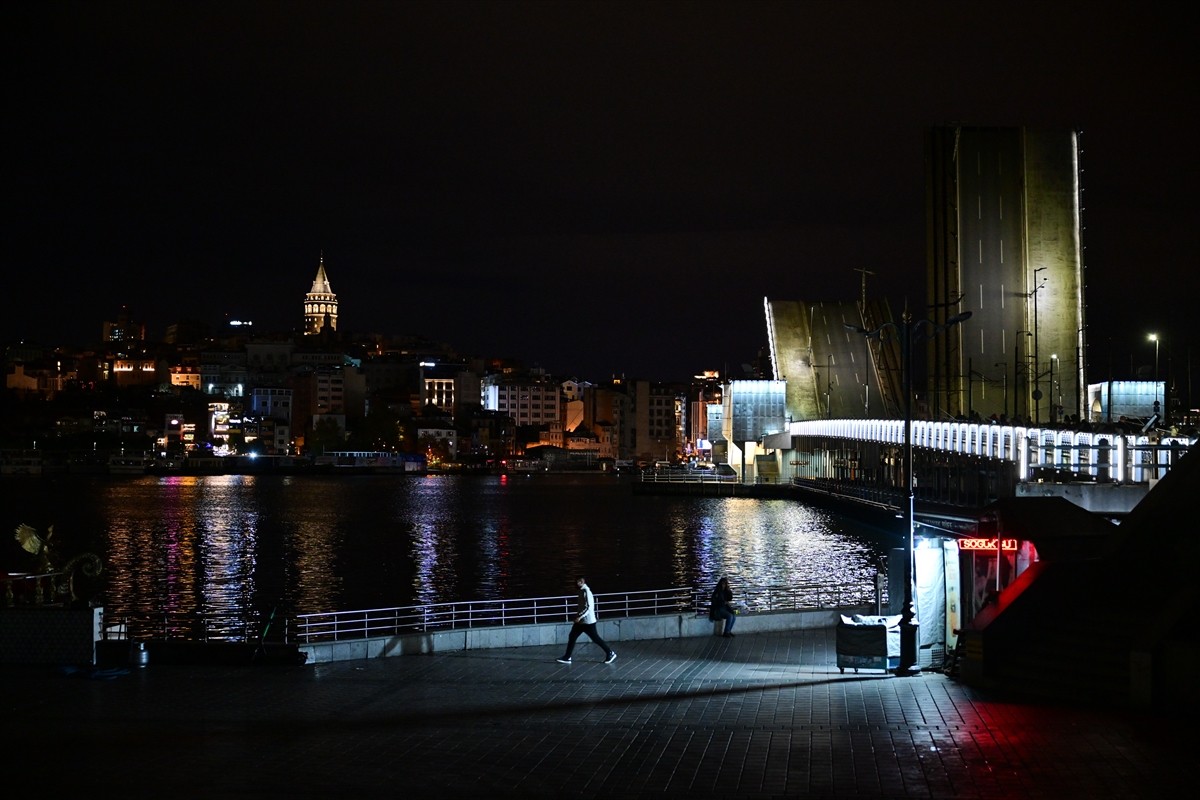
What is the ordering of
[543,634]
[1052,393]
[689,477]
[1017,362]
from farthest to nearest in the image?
[689,477] → [1052,393] → [1017,362] → [543,634]

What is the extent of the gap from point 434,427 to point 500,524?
95.1 m

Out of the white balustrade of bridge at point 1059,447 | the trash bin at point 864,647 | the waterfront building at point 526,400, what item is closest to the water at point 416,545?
the white balustrade of bridge at point 1059,447

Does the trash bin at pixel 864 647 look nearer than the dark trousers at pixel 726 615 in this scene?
Yes

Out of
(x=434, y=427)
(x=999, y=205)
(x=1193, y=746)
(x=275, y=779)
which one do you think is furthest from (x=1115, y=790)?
(x=434, y=427)

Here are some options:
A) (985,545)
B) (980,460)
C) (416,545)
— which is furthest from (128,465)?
(985,545)

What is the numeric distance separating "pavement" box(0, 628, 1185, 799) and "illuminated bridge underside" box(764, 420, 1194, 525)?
9808 mm

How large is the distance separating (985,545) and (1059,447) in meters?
20.3

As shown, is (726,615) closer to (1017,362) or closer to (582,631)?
(582,631)

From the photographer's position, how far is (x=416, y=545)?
52.4m

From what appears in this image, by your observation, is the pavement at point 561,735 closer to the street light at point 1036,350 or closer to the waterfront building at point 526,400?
the street light at point 1036,350

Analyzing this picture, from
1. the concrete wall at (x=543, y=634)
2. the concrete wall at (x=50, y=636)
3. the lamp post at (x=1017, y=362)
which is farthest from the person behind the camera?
the lamp post at (x=1017, y=362)

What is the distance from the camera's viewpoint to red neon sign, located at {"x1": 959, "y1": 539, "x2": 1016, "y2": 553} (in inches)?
550

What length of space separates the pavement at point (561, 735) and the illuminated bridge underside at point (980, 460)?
9.81m

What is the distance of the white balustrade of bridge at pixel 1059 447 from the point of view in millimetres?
28766
